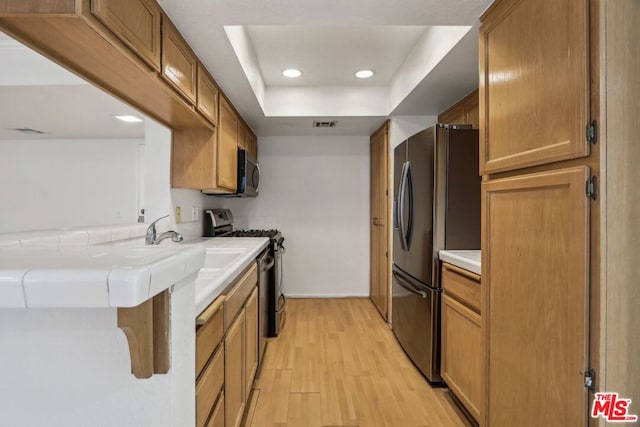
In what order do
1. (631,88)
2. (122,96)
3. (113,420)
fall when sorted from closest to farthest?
(113,420), (631,88), (122,96)

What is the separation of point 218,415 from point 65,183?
1092mm

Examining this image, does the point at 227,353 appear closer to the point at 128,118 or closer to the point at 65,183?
the point at 65,183

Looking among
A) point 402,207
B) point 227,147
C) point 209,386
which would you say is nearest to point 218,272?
point 209,386

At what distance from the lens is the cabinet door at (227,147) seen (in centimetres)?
242

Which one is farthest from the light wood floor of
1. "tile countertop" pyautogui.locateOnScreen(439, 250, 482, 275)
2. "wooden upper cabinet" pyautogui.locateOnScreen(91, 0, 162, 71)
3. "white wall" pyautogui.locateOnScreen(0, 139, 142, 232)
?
"wooden upper cabinet" pyautogui.locateOnScreen(91, 0, 162, 71)

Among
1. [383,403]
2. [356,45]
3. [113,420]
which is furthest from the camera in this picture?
[356,45]

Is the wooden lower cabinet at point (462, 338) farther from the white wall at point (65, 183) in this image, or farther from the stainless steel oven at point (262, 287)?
the white wall at point (65, 183)

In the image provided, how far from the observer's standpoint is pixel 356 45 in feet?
8.18

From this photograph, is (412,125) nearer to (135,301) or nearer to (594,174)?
(594,174)

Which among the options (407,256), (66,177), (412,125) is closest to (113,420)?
(66,177)

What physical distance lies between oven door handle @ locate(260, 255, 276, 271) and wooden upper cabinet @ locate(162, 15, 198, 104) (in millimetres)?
1225

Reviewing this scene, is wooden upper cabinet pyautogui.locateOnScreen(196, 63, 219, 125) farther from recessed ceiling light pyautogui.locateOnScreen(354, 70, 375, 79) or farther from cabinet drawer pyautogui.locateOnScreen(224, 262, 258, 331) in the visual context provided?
recessed ceiling light pyautogui.locateOnScreen(354, 70, 375, 79)

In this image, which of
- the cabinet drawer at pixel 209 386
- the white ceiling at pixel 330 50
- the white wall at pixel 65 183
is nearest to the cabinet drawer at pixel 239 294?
the cabinet drawer at pixel 209 386

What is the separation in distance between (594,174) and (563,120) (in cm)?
20
